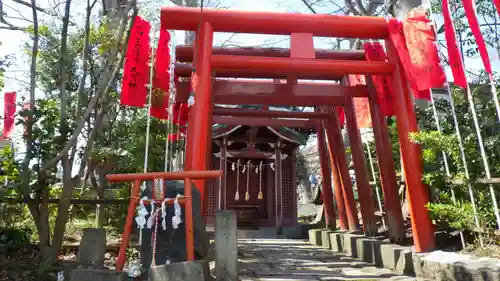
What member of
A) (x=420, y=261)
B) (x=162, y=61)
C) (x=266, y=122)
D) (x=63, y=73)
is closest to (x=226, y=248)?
(x=420, y=261)

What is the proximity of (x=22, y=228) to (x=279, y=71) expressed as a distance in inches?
217

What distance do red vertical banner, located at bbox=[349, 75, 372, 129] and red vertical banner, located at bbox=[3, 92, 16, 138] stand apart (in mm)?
7378

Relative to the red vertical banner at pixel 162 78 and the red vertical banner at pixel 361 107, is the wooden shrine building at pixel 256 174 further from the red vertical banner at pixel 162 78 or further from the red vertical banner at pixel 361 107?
the red vertical banner at pixel 162 78

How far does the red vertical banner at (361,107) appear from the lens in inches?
346

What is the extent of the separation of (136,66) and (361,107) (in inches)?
202

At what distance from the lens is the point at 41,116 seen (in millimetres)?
5520

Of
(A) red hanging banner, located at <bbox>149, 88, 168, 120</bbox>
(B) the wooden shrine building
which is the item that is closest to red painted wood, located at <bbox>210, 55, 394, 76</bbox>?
(A) red hanging banner, located at <bbox>149, 88, 168, 120</bbox>

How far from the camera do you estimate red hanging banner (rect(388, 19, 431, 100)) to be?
605 centimetres

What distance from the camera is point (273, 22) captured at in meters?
6.40

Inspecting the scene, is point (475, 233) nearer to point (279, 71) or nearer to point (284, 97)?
point (279, 71)

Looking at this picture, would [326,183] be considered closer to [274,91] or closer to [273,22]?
[274,91]

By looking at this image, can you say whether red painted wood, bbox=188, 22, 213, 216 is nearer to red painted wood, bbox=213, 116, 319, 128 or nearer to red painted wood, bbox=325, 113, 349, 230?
red painted wood, bbox=325, 113, 349, 230

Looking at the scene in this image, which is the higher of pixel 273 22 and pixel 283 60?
pixel 273 22

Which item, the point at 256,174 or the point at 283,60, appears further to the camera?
the point at 256,174
